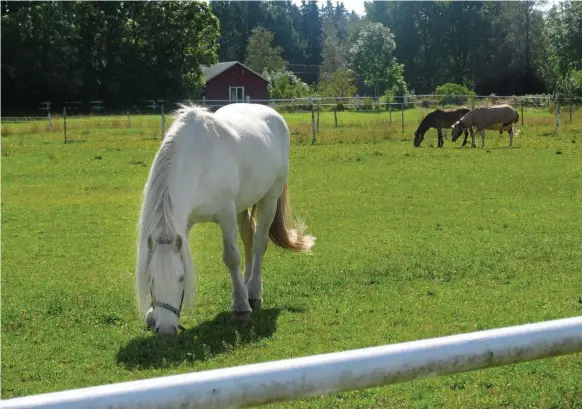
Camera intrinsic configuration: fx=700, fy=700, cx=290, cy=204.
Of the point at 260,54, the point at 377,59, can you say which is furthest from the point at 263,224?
the point at 260,54

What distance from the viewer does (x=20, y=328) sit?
5.79 metres

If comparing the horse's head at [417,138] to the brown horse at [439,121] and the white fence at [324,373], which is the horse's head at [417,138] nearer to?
the brown horse at [439,121]

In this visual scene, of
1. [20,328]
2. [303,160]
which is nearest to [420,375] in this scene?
[20,328]

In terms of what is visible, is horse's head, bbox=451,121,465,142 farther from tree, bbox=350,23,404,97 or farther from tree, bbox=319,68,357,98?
tree, bbox=350,23,404,97

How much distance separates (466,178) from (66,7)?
44.2 metres

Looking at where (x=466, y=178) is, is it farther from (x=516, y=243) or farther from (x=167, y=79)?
(x=167, y=79)

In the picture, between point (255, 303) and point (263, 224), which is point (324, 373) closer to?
point (255, 303)

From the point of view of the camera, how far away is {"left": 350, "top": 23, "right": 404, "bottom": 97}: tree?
6931cm

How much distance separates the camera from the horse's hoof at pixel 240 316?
19.7 ft

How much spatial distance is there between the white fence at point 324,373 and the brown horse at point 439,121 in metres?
22.5

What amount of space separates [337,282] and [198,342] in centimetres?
211

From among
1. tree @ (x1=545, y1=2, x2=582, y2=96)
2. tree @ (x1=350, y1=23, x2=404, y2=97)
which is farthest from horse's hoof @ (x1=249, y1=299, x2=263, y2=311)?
tree @ (x1=350, y1=23, x2=404, y2=97)

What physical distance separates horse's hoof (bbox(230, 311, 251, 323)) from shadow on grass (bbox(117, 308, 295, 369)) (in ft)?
0.13

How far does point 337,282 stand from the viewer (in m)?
7.07
